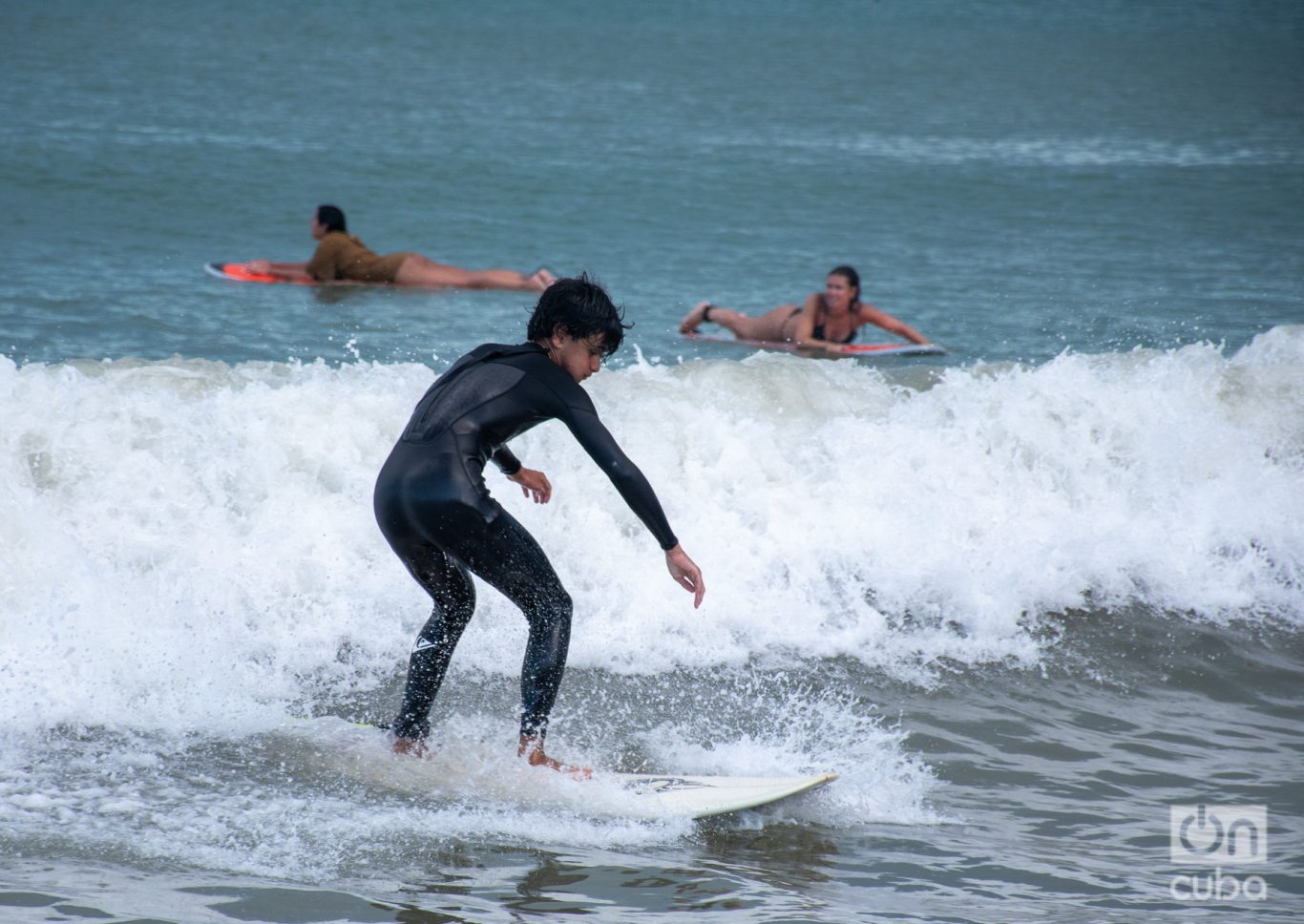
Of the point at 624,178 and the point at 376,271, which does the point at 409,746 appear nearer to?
the point at 376,271

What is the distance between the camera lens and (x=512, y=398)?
4.33m

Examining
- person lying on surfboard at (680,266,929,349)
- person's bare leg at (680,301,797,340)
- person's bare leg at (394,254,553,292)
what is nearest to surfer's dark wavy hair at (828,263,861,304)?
person lying on surfboard at (680,266,929,349)

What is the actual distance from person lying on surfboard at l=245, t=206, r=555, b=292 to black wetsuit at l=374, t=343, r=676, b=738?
36.9 feet

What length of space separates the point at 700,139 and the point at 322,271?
1925 cm

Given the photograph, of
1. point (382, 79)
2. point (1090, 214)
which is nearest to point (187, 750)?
point (1090, 214)

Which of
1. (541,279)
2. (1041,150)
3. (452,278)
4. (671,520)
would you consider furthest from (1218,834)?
(1041,150)

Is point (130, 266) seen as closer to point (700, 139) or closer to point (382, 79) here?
point (700, 139)

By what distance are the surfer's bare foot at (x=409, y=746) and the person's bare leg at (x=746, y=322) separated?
9.21 meters

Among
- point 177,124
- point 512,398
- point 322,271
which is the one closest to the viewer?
point 512,398

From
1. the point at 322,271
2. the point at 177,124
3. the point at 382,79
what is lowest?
the point at 322,271

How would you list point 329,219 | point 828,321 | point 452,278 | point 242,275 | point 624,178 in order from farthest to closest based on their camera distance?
point 624,178
point 329,219
point 452,278
point 242,275
point 828,321

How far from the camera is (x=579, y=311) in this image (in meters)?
4.30

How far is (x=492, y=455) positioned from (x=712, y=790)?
1.32 metres

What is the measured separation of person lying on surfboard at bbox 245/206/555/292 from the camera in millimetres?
15727
